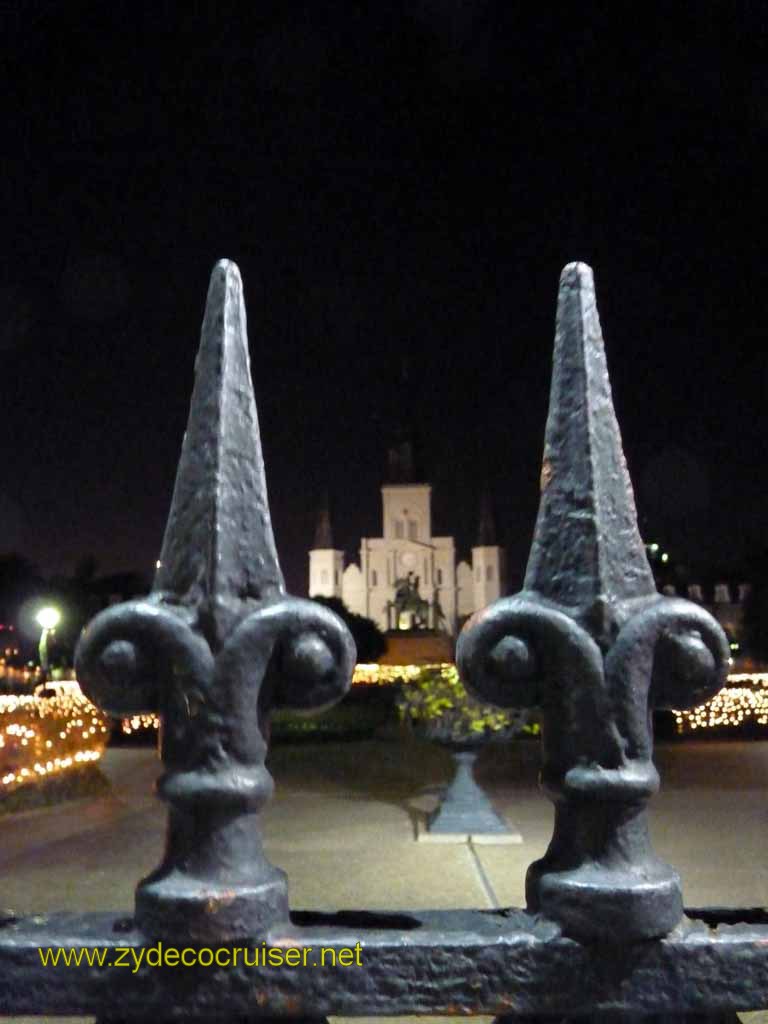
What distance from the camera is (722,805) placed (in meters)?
13.9

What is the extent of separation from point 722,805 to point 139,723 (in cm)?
1445

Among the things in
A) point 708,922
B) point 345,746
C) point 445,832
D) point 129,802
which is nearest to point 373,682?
point 345,746

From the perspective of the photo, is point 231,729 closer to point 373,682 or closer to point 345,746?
point 345,746

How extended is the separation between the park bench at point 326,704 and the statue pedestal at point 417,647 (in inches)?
2525

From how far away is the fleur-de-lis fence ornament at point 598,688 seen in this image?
1.85 meters

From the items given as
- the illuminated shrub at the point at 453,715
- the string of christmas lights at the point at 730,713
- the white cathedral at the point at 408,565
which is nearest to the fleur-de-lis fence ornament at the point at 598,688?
the illuminated shrub at the point at 453,715

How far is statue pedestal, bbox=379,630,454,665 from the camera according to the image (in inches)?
2709

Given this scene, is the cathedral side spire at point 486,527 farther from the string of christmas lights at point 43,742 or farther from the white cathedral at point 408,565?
the string of christmas lights at point 43,742

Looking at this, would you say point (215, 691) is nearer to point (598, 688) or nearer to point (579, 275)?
point (598, 688)

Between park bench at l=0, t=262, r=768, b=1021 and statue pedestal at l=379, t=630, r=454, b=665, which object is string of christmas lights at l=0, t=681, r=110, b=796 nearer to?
park bench at l=0, t=262, r=768, b=1021

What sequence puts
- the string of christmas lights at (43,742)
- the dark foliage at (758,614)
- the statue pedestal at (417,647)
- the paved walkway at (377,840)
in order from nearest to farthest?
the paved walkway at (377,840) < the string of christmas lights at (43,742) < the dark foliage at (758,614) < the statue pedestal at (417,647)

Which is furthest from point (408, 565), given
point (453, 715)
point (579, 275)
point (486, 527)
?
point (579, 275)

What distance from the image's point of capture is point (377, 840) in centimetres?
1144

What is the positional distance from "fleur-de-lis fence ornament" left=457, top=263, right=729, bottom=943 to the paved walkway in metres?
6.49
